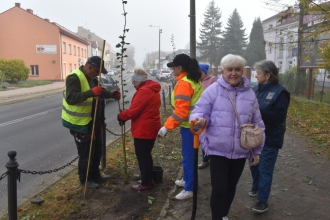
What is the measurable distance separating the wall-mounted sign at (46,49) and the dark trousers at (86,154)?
38.2 meters

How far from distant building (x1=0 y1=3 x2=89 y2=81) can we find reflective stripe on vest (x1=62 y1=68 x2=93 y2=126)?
37.9 meters

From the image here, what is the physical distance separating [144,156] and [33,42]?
131 feet

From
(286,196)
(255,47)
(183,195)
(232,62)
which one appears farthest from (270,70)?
(255,47)

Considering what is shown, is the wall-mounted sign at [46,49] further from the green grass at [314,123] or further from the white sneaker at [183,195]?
the white sneaker at [183,195]

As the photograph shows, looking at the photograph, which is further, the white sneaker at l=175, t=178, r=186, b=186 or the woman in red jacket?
the white sneaker at l=175, t=178, r=186, b=186

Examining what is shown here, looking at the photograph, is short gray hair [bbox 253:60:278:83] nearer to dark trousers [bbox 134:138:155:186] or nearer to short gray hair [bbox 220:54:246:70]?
short gray hair [bbox 220:54:246:70]

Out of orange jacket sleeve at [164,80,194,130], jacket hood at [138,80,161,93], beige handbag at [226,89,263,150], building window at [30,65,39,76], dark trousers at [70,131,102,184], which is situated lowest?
dark trousers at [70,131,102,184]

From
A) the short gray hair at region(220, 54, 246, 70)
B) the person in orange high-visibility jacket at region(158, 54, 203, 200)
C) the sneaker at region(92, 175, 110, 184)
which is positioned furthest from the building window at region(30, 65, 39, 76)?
the short gray hair at region(220, 54, 246, 70)

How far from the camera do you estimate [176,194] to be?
436cm

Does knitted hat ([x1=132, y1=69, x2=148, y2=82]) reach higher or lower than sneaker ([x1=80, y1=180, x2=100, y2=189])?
higher

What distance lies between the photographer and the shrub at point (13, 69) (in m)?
28.5

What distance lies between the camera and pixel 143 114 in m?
4.15

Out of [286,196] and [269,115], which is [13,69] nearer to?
[286,196]

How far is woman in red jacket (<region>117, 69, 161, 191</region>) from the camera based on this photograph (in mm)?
4074
